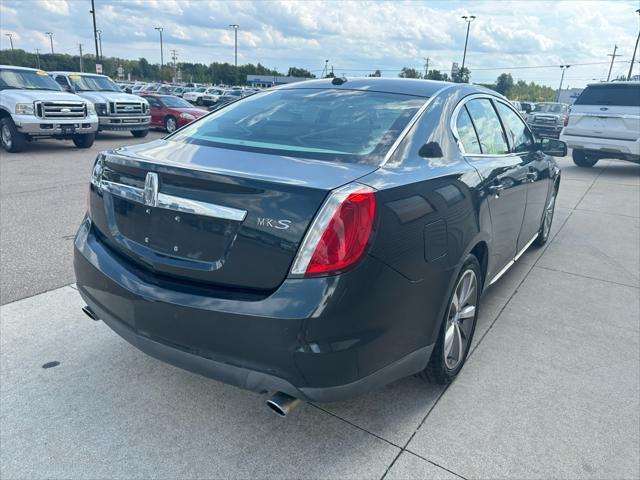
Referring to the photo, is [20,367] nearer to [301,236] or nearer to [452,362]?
[301,236]

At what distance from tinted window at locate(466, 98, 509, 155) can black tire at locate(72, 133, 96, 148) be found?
450 inches

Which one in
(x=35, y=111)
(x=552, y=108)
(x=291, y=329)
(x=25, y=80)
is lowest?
(x=35, y=111)

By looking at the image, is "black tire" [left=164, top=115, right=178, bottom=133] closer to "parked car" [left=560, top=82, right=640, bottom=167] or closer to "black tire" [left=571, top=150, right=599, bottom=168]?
"parked car" [left=560, top=82, right=640, bottom=167]

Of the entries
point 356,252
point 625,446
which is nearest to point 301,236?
point 356,252

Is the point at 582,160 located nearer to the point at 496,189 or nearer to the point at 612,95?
the point at 612,95

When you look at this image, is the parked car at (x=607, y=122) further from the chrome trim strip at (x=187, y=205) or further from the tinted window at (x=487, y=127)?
the chrome trim strip at (x=187, y=205)

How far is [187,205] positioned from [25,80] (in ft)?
40.6


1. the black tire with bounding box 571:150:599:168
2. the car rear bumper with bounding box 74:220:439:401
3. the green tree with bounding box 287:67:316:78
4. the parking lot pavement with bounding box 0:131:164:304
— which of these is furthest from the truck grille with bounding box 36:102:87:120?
the green tree with bounding box 287:67:316:78

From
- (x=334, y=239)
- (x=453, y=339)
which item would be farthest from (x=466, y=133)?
(x=334, y=239)

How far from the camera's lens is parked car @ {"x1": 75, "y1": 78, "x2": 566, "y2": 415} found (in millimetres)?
1953

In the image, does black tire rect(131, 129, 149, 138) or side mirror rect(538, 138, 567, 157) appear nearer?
side mirror rect(538, 138, 567, 157)

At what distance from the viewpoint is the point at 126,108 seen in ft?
48.8

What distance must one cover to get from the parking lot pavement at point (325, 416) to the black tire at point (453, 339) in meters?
0.11

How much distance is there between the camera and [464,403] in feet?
9.11
